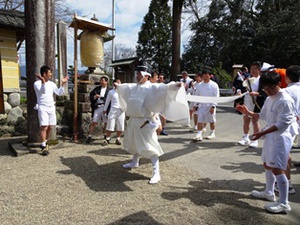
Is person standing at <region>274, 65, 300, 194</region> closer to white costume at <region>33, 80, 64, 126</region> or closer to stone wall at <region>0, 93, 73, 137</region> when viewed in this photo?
white costume at <region>33, 80, 64, 126</region>

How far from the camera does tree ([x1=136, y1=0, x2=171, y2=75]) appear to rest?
27.7 m

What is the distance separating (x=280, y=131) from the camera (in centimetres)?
315

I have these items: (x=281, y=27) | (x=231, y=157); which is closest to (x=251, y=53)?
(x=281, y=27)

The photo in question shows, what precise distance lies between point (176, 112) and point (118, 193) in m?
1.55

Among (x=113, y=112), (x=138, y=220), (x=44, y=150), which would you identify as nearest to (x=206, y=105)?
(x=113, y=112)

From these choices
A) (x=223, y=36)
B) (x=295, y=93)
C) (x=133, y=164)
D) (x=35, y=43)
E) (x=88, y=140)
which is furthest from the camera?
(x=223, y=36)

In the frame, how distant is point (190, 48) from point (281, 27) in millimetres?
9159

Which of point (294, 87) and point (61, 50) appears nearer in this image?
point (294, 87)

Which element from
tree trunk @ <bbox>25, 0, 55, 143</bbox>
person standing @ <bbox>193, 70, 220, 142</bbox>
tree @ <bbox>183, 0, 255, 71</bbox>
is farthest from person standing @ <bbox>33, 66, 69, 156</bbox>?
tree @ <bbox>183, 0, 255, 71</bbox>

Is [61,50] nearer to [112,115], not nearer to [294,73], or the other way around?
[112,115]

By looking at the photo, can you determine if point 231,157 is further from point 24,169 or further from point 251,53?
point 251,53

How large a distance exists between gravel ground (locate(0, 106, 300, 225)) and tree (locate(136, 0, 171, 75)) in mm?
23333

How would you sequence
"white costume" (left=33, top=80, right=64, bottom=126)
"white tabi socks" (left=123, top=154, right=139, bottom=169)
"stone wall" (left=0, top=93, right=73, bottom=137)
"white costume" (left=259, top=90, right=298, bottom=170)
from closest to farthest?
"white costume" (left=259, top=90, right=298, bottom=170) < "white tabi socks" (left=123, top=154, right=139, bottom=169) < "white costume" (left=33, top=80, right=64, bottom=126) < "stone wall" (left=0, top=93, right=73, bottom=137)

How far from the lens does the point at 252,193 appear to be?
3.69 metres
